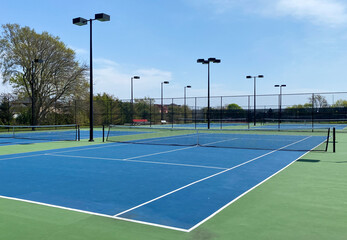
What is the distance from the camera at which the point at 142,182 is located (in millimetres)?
7105

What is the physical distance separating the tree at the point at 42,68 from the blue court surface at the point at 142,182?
2459 cm

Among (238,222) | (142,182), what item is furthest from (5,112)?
(238,222)

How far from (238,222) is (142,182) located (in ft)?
10.1

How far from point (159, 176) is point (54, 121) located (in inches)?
1181

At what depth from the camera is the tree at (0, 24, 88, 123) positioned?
33.6m

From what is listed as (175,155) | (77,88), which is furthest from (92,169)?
(77,88)

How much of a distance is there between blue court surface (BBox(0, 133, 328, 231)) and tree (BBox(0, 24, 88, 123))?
80.7 feet

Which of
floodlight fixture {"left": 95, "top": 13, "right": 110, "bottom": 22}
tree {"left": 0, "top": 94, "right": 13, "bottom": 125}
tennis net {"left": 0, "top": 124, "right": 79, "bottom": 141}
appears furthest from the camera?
tree {"left": 0, "top": 94, "right": 13, "bottom": 125}

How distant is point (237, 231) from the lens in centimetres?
407

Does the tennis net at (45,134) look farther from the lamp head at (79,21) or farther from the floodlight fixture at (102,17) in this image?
the floodlight fixture at (102,17)

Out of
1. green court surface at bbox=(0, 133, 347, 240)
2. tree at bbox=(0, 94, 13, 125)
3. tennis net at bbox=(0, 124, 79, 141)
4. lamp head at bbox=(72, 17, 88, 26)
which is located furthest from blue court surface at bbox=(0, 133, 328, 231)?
tree at bbox=(0, 94, 13, 125)

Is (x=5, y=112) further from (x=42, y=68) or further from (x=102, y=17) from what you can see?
(x=102, y=17)

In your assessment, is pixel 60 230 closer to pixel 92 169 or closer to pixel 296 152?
pixel 92 169

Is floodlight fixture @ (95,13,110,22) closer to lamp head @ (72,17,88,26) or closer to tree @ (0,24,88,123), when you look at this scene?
lamp head @ (72,17,88,26)
